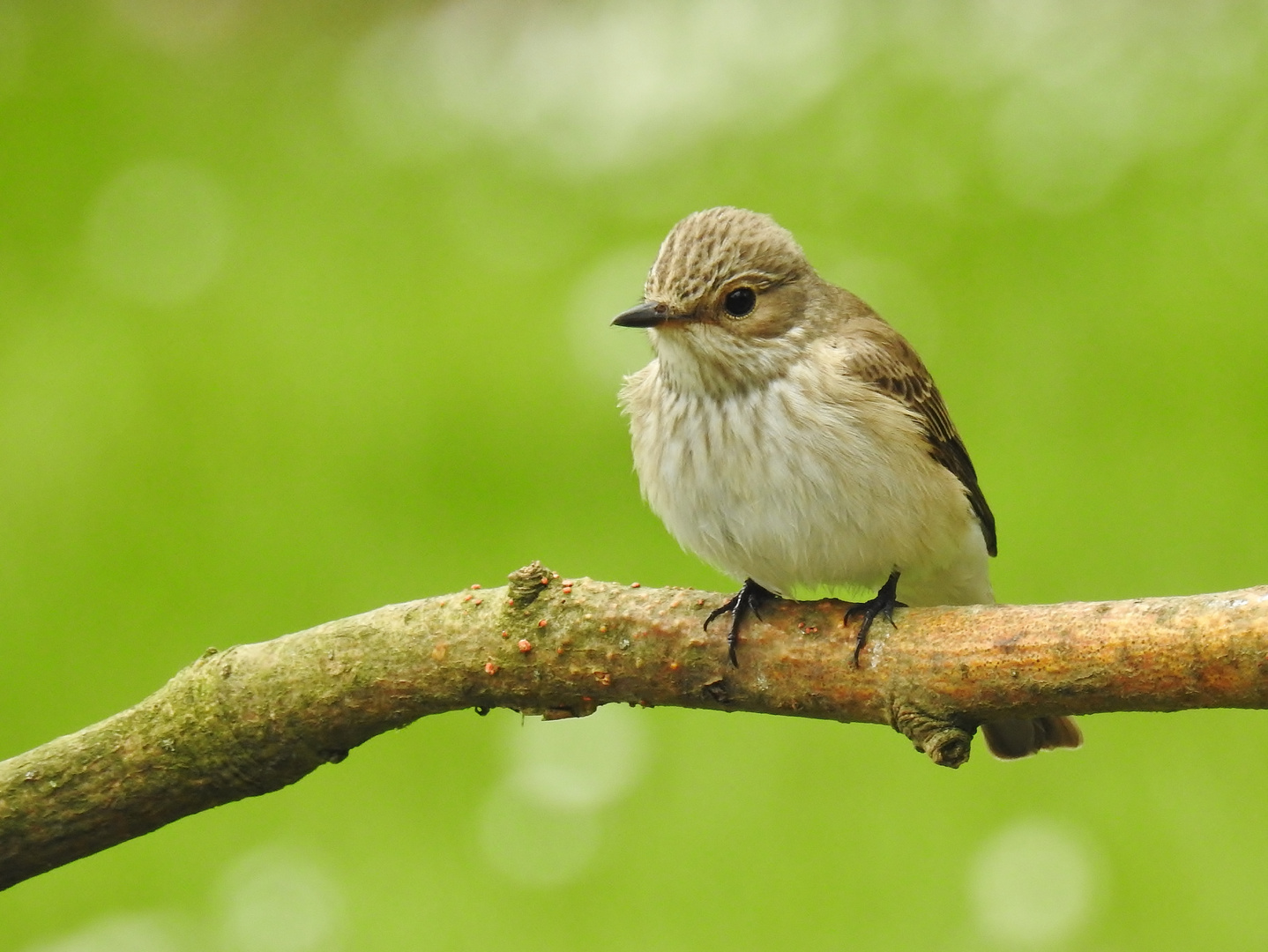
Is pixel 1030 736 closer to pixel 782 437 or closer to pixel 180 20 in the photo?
pixel 782 437

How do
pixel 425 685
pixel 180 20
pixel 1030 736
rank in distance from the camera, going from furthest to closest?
pixel 180 20 → pixel 1030 736 → pixel 425 685

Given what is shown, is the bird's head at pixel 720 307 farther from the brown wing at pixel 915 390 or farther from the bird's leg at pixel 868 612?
the bird's leg at pixel 868 612

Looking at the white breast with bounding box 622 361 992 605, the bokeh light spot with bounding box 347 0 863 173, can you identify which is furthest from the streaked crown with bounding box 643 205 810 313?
the bokeh light spot with bounding box 347 0 863 173

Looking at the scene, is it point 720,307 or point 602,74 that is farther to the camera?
point 602,74

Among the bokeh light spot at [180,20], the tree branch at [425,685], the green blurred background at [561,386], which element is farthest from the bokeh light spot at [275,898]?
the bokeh light spot at [180,20]

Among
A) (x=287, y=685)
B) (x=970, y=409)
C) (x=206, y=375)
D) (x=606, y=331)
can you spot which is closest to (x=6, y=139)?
(x=206, y=375)

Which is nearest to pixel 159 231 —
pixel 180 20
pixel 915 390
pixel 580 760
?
pixel 180 20

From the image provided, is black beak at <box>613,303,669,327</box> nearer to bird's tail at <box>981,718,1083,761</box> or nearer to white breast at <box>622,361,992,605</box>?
white breast at <box>622,361,992,605</box>
